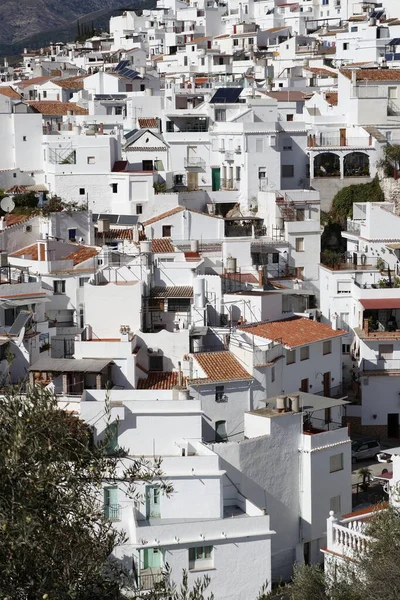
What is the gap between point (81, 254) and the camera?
119ft

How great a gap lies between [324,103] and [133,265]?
64.8 feet

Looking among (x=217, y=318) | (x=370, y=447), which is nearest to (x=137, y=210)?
(x=217, y=318)

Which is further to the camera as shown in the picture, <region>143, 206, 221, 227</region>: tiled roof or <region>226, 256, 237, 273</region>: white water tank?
<region>143, 206, 221, 227</region>: tiled roof

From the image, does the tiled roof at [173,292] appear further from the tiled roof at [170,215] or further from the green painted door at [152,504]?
the green painted door at [152,504]

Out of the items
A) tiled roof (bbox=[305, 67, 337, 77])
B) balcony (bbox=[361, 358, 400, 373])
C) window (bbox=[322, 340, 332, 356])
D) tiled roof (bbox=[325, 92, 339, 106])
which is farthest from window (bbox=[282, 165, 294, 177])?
tiled roof (bbox=[305, 67, 337, 77])

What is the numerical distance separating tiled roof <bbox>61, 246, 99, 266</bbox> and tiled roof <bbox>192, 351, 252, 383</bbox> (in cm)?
854

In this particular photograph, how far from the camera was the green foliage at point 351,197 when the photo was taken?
141 feet

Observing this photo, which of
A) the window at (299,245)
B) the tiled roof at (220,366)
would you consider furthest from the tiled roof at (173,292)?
the window at (299,245)

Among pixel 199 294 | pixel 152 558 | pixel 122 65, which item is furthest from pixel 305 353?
pixel 122 65

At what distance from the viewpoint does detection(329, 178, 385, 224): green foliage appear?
42.9 metres

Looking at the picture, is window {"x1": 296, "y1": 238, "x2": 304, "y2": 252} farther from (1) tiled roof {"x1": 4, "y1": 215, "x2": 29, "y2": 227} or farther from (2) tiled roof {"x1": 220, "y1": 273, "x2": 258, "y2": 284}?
(1) tiled roof {"x1": 4, "y1": 215, "x2": 29, "y2": 227}

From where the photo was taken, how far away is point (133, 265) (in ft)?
107

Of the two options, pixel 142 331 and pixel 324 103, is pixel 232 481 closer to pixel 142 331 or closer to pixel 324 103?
pixel 142 331

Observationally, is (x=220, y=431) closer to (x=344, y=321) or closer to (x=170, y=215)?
(x=344, y=321)
